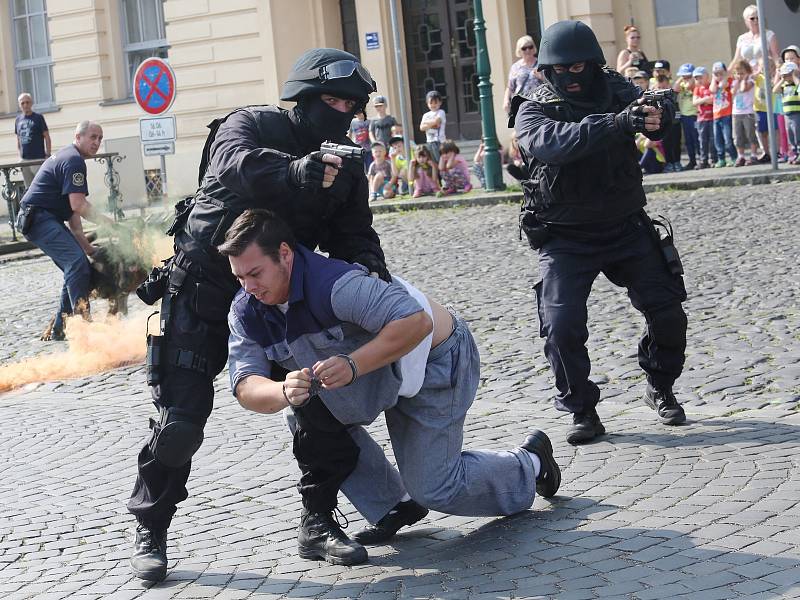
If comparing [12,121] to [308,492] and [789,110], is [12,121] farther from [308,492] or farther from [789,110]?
[308,492]

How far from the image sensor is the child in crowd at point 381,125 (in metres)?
20.8

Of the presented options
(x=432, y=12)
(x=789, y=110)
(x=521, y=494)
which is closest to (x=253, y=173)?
(x=521, y=494)

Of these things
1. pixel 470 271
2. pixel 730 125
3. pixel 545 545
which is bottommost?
pixel 545 545

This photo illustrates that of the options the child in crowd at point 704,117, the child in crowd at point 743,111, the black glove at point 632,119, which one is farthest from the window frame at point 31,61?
the black glove at point 632,119

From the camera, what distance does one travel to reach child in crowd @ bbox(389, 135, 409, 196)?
2003cm

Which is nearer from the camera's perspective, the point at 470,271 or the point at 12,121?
the point at 470,271

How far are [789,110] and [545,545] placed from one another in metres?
13.0

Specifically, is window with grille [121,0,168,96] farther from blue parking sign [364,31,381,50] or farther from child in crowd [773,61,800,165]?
child in crowd [773,61,800,165]

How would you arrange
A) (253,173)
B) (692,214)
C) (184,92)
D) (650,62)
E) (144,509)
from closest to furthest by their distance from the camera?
(253,173)
(144,509)
(692,214)
(650,62)
(184,92)

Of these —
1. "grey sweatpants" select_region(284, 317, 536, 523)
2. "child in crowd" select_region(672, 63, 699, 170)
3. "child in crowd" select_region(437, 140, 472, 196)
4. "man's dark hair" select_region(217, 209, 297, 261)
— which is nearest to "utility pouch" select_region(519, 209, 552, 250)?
"grey sweatpants" select_region(284, 317, 536, 523)

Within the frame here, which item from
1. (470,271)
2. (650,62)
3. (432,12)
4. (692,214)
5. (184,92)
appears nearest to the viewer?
(470,271)

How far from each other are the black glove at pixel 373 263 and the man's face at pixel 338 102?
507mm

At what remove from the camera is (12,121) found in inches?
1130

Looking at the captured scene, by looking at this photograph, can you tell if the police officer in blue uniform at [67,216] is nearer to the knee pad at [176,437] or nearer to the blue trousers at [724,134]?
the knee pad at [176,437]
